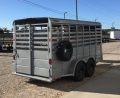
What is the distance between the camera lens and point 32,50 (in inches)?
334

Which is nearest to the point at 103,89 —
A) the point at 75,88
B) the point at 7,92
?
the point at 75,88

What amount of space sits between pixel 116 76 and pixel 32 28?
4164mm

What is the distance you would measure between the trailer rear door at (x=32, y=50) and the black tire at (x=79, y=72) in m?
1.38

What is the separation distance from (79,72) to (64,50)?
51.1 inches

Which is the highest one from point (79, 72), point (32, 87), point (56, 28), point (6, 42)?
point (56, 28)

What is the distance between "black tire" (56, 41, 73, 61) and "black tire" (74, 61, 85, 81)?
63 centimetres

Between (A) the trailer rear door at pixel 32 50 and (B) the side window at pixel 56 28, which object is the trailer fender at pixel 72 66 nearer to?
(A) the trailer rear door at pixel 32 50

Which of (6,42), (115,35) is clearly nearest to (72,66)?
(6,42)

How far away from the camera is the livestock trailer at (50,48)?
8.03m

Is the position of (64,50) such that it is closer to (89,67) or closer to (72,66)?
(72,66)

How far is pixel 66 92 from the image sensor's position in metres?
7.62

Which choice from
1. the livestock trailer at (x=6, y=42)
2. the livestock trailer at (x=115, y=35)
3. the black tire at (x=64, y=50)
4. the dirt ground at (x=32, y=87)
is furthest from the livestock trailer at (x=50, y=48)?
the livestock trailer at (x=115, y=35)

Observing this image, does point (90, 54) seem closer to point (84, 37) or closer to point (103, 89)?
point (84, 37)

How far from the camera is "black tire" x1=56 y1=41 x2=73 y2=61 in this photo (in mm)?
8188
